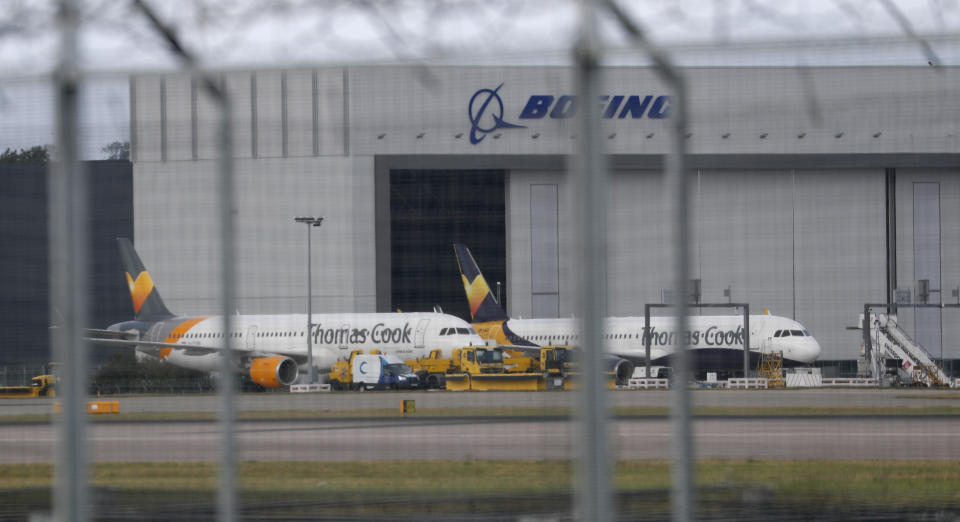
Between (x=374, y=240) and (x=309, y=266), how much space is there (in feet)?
1.31

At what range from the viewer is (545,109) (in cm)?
495

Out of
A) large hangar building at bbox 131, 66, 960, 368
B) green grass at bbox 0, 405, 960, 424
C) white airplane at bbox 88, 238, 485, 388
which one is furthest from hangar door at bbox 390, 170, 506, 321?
green grass at bbox 0, 405, 960, 424

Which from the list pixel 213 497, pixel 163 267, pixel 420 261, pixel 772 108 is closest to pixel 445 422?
pixel 420 261

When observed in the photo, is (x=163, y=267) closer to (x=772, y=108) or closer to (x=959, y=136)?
(x=772, y=108)

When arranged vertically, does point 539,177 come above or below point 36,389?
above

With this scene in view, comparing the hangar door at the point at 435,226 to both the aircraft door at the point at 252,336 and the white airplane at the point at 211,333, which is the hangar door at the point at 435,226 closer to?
the white airplane at the point at 211,333

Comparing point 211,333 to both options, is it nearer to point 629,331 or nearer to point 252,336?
point 252,336

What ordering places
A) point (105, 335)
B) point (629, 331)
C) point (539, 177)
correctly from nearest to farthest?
point (539, 177), point (105, 335), point (629, 331)

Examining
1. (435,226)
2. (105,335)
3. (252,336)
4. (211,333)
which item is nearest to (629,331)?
(435,226)

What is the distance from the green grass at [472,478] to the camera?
489cm

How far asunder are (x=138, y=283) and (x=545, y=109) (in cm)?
249

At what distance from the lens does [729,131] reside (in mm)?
4664

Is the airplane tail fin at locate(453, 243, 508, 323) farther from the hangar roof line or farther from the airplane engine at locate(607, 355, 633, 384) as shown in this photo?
the airplane engine at locate(607, 355, 633, 384)

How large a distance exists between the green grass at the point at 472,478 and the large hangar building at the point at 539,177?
2.88 ft
